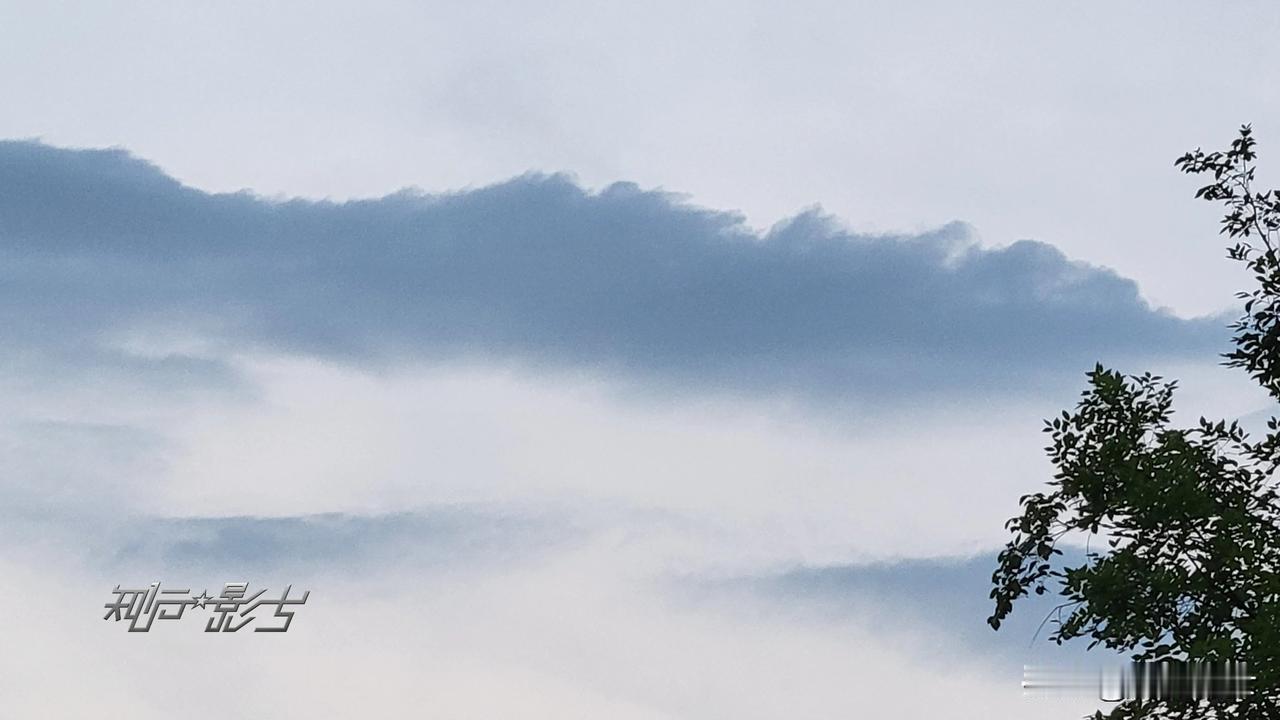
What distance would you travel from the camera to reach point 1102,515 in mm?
17484

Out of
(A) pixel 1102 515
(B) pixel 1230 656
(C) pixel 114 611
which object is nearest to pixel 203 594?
(C) pixel 114 611

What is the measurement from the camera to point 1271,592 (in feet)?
50.3

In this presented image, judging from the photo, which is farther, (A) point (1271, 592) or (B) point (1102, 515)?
(B) point (1102, 515)

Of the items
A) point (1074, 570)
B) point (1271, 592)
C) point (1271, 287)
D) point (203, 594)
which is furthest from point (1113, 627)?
point (203, 594)

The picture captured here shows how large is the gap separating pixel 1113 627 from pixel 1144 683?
0.71 m

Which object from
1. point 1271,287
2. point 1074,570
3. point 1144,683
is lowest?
point 1144,683

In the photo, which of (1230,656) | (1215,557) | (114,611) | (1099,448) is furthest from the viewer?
(114,611)

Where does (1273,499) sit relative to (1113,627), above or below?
above

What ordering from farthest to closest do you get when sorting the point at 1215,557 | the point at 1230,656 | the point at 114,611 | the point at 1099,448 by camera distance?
the point at 114,611
the point at 1099,448
the point at 1215,557
the point at 1230,656

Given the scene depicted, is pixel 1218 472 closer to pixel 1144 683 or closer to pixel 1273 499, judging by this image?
pixel 1273 499

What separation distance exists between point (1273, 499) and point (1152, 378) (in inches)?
71.3

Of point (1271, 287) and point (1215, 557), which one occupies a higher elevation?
point (1271, 287)

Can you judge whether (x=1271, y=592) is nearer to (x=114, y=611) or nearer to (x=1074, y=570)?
(x=1074, y=570)

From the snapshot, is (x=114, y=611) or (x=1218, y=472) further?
(x=114, y=611)
